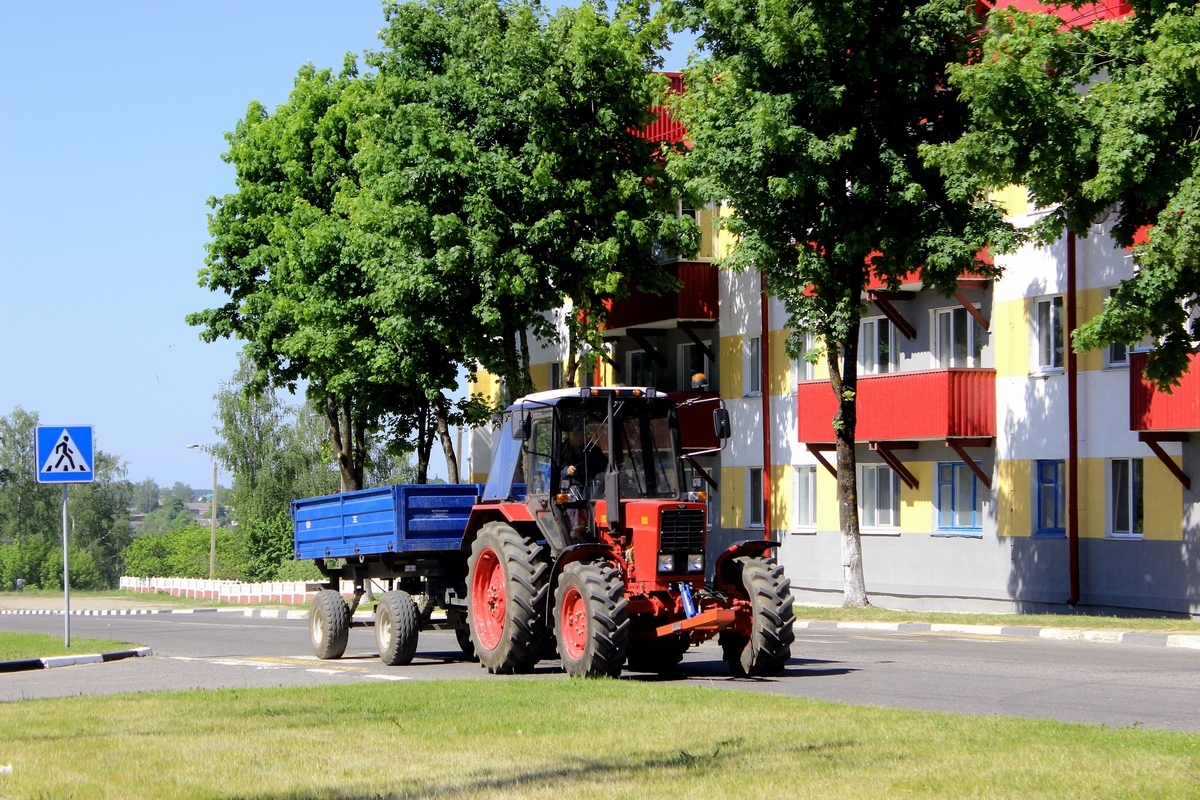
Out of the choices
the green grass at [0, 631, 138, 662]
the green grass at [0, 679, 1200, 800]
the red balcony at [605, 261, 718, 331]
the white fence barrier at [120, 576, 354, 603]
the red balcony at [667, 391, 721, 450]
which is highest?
the red balcony at [605, 261, 718, 331]

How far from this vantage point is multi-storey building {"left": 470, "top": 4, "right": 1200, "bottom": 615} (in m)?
28.6

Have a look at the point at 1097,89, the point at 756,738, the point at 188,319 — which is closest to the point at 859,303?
the point at 1097,89

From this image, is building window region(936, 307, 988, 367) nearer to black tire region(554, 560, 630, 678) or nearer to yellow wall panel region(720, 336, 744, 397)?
yellow wall panel region(720, 336, 744, 397)

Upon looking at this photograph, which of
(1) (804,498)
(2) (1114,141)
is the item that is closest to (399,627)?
(2) (1114,141)

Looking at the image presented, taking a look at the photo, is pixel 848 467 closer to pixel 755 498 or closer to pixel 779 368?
pixel 779 368

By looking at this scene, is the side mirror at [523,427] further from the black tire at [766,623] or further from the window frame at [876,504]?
the window frame at [876,504]

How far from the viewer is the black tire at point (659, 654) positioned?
16.2 meters

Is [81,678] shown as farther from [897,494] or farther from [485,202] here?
[897,494]

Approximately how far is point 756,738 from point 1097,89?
14.0m

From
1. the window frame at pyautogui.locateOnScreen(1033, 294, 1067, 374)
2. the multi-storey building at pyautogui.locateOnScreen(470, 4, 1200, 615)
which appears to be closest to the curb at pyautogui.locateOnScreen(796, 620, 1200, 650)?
the multi-storey building at pyautogui.locateOnScreen(470, 4, 1200, 615)

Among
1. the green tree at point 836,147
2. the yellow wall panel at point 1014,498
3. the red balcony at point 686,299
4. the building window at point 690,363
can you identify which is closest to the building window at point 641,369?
the building window at point 690,363

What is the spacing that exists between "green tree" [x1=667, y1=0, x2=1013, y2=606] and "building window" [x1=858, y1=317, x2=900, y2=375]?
673 centimetres

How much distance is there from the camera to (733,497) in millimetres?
40062

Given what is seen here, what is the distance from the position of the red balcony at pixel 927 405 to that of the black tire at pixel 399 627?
15.9 m
